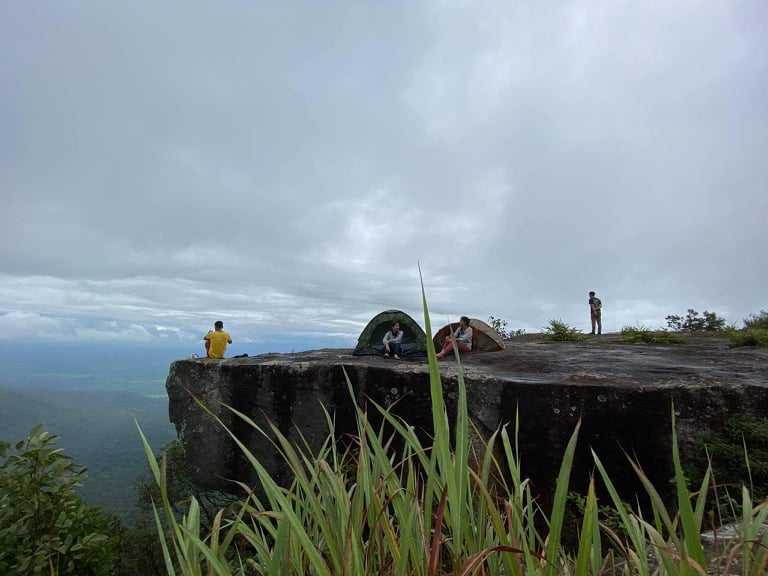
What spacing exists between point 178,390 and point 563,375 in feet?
25.0

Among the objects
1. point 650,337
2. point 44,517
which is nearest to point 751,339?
point 650,337

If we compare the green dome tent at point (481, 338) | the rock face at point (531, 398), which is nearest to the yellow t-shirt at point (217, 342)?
the rock face at point (531, 398)

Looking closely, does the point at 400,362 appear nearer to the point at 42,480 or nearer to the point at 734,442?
the point at 734,442

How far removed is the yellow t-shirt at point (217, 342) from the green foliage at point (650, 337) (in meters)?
10.6

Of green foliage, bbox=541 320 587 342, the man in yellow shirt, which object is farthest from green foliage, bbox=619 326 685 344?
the man in yellow shirt

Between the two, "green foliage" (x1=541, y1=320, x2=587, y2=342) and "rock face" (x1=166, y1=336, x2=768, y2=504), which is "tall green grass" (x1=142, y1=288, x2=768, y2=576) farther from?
"green foliage" (x1=541, y1=320, x2=587, y2=342)

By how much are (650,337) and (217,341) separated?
11.2m

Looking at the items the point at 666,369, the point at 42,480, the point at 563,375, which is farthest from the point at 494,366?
the point at 42,480

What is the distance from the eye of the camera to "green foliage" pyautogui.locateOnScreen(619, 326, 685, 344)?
10836mm

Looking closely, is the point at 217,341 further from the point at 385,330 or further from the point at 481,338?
the point at 481,338

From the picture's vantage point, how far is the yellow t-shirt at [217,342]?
30.1 ft

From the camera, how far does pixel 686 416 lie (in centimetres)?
502

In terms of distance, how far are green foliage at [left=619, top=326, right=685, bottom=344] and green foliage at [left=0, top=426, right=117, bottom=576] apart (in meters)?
12.2

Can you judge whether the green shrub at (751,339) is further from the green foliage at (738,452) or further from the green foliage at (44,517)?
the green foliage at (44,517)
